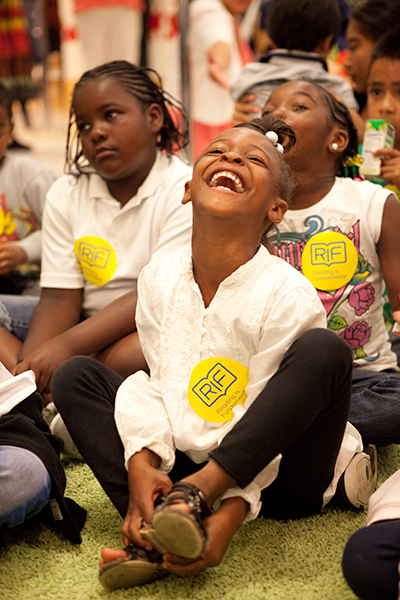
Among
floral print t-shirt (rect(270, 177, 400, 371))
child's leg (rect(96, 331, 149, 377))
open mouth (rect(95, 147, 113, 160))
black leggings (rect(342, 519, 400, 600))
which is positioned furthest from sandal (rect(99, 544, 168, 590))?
open mouth (rect(95, 147, 113, 160))

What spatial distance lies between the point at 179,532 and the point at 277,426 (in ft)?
0.61

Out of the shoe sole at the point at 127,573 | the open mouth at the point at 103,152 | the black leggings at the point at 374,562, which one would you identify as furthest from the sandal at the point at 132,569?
the open mouth at the point at 103,152

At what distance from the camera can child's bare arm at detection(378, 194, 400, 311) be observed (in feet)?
4.19

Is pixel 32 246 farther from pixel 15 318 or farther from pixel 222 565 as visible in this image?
pixel 222 565

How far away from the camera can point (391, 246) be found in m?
1.28

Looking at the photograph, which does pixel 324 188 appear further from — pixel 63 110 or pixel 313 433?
pixel 63 110

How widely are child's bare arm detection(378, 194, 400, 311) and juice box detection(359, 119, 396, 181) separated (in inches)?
7.0

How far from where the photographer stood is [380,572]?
81cm

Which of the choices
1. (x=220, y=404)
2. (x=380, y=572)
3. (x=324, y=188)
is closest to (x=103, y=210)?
(x=324, y=188)

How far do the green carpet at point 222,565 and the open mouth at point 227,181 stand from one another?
1.69 feet

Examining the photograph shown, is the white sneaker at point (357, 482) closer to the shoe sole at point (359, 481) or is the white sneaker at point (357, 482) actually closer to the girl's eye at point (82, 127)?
the shoe sole at point (359, 481)

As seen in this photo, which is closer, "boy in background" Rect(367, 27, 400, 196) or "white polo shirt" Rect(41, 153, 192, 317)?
"white polo shirt" Rect(41, 153, 192, 317)

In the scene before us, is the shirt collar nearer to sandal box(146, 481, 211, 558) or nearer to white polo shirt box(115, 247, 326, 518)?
white polo shirt box(115, 247, 326, 518)

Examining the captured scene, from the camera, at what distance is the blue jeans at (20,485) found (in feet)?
3.02
